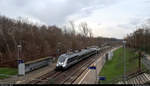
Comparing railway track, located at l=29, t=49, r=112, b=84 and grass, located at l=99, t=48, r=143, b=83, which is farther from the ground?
grass, located at l=99, t=48, r=143, b=83

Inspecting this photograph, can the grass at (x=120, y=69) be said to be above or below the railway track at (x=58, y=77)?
above

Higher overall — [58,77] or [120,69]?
[120,69]

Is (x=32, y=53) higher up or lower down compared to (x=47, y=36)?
lower down

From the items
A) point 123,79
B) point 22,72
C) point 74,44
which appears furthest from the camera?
point 74,44

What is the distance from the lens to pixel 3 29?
30031 mm

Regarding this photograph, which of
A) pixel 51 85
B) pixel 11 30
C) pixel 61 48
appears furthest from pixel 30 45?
pixel 51 85

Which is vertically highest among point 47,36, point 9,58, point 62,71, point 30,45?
point 47,36

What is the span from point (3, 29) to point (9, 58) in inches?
376

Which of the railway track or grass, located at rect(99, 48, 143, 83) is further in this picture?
grass, located at rect(99, 48, 143, 83)

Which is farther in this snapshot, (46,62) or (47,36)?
(47,36)

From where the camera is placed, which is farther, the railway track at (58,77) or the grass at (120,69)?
the grass at (120,69)

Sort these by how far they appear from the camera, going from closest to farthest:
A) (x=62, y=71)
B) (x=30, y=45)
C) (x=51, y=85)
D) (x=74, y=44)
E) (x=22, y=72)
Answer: (x=51, y=85) → (x=22, y=72) → (x=62, y=71) → (x=30, y=45) → (x=74, y=44)

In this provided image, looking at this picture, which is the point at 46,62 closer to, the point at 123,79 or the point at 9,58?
the point at 9,58

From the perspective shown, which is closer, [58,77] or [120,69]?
[58,77]
